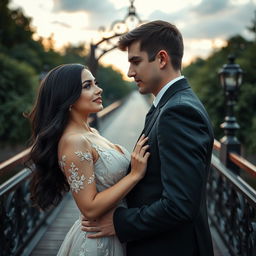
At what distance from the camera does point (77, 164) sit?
2.03 m

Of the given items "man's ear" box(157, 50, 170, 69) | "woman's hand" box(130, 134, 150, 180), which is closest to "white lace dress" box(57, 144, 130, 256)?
"woman's hand" box(130, 134, 150, 180)

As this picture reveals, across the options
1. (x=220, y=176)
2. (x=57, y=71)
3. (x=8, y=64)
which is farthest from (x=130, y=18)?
(x=8, y=64)

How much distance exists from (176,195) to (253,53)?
26.8 metres

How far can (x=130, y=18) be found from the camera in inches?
281

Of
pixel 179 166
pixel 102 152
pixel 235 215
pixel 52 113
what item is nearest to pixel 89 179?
pixel 102 152

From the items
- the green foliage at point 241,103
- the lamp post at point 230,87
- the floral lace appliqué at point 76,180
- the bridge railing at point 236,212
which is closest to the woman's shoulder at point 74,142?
the floral lace appliqué at point 76,180

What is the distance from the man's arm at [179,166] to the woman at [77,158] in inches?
9.8

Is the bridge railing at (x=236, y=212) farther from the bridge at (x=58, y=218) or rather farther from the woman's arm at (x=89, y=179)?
the woman's arm at (x=89, y=179)

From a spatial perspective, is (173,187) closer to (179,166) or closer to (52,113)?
(179,166)

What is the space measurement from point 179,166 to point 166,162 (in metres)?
0.06

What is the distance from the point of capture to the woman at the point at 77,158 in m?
2.00

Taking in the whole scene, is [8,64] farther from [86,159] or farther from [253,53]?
[86,159]

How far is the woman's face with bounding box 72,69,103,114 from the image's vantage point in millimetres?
2252

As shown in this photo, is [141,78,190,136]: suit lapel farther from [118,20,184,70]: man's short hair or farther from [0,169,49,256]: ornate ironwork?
[0,169,49,256]: ornate ironwork
